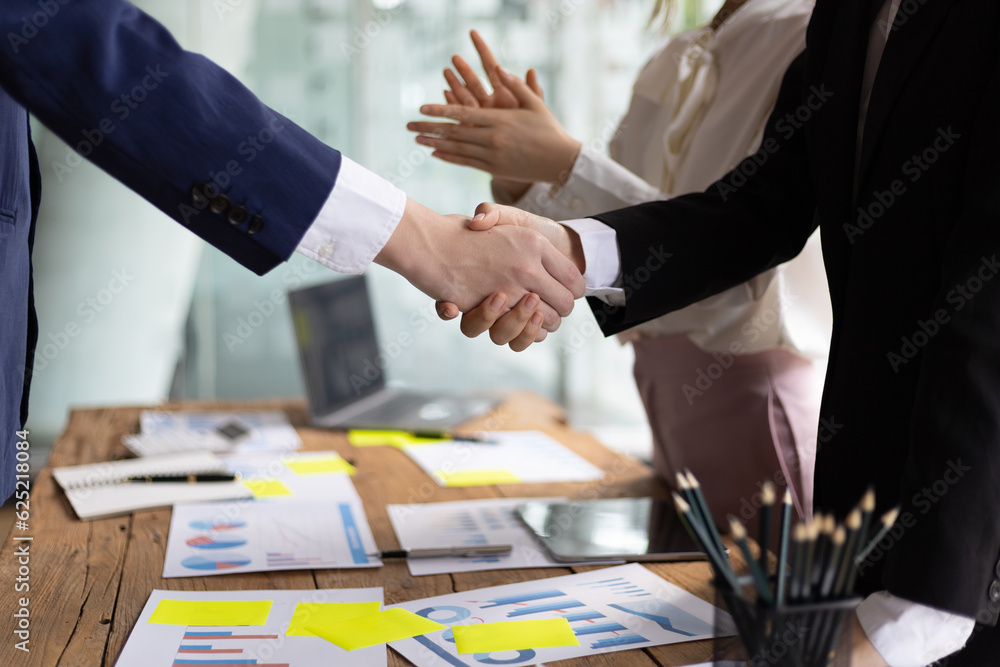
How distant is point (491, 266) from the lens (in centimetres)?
117

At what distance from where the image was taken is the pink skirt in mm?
1230

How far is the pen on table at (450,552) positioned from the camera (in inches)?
40.3

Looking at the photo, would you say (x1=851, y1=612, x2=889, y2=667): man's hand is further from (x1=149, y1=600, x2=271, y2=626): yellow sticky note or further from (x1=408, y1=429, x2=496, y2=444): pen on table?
(x1=408, y1=429, x2=496, y2=444): pen on table

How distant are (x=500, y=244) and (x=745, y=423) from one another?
0.46 m

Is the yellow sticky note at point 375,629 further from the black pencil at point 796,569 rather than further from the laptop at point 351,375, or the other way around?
the laptop at point 351,375

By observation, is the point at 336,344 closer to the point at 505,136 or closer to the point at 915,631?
the point at 505,136

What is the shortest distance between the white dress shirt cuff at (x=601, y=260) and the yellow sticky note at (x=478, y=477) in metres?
0.43

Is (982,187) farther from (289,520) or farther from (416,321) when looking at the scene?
(416,321)

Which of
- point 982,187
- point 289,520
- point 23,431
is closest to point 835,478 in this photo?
point 982,187

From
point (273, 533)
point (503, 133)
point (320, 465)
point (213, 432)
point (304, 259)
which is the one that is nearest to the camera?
point (273, 533)

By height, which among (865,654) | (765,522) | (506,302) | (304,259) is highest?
(304,259)

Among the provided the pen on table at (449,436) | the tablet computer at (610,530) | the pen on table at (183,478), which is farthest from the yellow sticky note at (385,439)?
the tablet computer at (610,530)

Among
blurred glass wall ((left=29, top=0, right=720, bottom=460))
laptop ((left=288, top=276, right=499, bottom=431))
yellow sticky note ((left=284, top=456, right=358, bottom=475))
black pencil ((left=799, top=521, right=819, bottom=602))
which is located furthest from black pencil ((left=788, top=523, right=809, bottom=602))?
blurred glass wall ((left=29, top=0, right=720, bottom=460))

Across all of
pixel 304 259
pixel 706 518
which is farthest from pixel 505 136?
pixel 304 259
